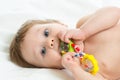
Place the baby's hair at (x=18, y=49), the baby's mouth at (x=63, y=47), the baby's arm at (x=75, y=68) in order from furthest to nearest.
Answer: the baby's hair at (x=18, y=49)
the baby's mouth at (x=63, y=47)
the baby's arm at (x=75, y=68)

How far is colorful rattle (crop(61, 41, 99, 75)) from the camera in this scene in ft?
4.55

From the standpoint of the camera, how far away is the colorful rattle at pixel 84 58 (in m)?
1.39

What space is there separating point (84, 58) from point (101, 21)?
21cm

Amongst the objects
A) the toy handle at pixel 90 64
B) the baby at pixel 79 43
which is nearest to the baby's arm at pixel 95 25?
the baby at pixel 79 43

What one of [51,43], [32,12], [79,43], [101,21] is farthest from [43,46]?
[32,12]

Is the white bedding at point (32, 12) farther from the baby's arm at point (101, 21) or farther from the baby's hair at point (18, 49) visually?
the baby's arm at point (101, 21)

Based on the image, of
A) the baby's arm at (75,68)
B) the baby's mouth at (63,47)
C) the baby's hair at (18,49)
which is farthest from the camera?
the baby's hair at (18,49)

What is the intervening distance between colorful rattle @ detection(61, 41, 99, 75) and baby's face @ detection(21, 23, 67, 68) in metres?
0.04

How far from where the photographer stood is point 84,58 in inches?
55.9

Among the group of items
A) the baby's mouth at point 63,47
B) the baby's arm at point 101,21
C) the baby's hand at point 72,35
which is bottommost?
the baby's mouth at point 63,47

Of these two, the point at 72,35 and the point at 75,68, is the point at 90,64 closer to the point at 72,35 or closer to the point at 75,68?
the point at 75,68

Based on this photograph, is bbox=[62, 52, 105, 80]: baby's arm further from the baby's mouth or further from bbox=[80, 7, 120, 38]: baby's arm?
bbox=[80, 7, 120, 38]: baby's arm

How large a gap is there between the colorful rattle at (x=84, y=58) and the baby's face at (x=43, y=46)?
0.12 feet

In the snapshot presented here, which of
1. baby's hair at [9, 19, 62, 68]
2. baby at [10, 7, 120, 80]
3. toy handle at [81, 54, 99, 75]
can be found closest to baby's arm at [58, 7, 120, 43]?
baby at [10, 7, 120, 80]
